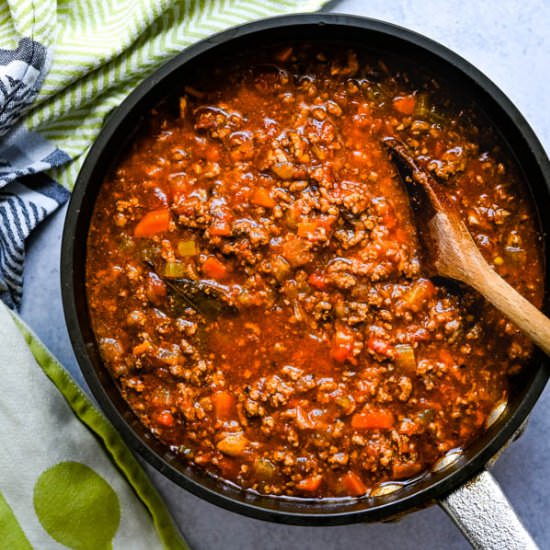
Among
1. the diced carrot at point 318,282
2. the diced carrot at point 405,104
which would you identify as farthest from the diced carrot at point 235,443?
the diced carrot at point 405,104

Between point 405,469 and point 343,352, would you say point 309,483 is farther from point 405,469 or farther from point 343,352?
point 343,352

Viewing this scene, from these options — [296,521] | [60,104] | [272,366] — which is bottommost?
[296,521]

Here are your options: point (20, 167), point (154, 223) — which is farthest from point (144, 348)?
point (20, 167)

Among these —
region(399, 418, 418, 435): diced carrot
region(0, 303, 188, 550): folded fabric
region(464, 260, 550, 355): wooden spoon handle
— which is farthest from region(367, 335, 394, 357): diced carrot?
region(0, 303, 188, 550): folded fabric

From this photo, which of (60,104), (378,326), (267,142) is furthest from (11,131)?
(378,326)

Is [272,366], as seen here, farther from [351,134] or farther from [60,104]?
[60,104]

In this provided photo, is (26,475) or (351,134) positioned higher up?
(351,134)
